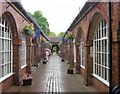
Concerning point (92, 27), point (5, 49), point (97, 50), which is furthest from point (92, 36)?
point (5, 49)

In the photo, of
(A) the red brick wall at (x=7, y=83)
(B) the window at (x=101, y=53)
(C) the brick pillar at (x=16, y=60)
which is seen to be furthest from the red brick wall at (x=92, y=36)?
(A) the red brick wall at (x=7, y=83)

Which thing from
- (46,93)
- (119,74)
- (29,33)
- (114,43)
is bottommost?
(46,93)

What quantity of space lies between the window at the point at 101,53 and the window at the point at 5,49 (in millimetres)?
3668

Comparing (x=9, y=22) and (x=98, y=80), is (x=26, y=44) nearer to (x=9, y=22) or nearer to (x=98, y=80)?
(x=9, y=22)

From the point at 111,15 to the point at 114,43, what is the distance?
76cm

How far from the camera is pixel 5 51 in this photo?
8336 mm

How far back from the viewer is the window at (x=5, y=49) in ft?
25.4

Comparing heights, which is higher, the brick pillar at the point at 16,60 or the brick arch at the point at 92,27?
the brick arch at the point at 92,27

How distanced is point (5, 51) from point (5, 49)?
0.08 m

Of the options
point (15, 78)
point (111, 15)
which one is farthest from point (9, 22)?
point (111, 15)

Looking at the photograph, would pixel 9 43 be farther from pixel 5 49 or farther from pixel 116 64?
pixel 116 64

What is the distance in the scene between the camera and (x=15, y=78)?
30.8 feet

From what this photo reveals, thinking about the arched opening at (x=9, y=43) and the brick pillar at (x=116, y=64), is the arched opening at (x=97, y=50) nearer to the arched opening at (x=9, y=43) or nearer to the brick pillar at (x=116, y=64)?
the brick pillar at (x=116, y=64)

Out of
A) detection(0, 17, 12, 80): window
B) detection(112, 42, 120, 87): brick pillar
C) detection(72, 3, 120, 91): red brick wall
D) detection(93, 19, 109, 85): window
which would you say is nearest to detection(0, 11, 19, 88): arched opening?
detection(0, 17, 12, 80): window
